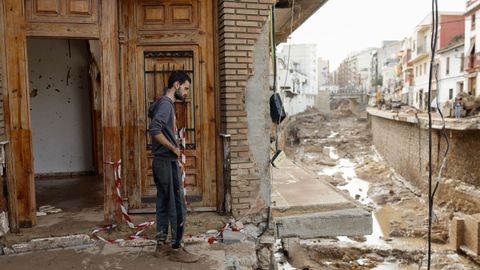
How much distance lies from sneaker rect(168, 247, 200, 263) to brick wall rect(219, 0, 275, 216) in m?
1.30

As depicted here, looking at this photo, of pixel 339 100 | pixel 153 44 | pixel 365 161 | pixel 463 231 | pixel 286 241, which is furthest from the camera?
pixel 339 100

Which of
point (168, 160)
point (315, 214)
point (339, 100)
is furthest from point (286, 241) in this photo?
point (339, 100)

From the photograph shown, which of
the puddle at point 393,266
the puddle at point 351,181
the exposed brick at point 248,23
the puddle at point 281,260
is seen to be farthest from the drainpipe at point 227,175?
the puddle at point 351,181

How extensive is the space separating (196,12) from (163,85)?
1.17m

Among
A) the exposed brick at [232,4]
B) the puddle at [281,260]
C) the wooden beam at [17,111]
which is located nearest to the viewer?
the wooden beam at [17,111]

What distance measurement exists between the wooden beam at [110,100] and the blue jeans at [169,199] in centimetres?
117

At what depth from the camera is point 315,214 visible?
604cm

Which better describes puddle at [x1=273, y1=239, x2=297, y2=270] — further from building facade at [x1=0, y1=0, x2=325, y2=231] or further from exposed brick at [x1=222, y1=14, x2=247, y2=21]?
exposed brick at [x1=222, y1=14, x2=247, y2=21]

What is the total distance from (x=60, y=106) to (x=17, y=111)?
4.25m

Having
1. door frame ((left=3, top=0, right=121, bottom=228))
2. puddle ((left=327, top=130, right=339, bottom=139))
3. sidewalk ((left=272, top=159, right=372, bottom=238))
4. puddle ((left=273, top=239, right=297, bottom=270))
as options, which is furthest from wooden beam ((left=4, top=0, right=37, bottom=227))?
puddle ((left=327, top=130, right=339, bottom=139))

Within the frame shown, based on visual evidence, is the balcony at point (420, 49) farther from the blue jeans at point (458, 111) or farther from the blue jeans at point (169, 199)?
the blue jeans at point (169, 199)

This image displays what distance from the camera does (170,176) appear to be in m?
4.39

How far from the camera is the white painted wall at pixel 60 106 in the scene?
8.99 metres

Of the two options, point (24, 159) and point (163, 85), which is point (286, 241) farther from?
point (24, 159)
